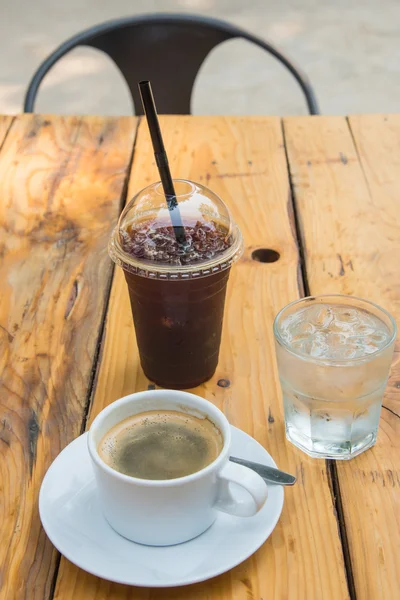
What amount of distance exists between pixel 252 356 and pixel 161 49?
104 cm

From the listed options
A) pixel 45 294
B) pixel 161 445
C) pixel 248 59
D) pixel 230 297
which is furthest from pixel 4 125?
pixel 248 59

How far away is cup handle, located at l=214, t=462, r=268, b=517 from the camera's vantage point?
660 mm

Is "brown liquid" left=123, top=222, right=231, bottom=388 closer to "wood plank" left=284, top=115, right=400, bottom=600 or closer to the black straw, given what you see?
the black straw

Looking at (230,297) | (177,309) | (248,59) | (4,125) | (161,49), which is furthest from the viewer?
(248,59)

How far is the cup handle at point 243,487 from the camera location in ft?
2.17

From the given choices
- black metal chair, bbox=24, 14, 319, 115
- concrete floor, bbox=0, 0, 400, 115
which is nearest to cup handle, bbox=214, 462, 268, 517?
black metal chair, bbox=24, 14, 319, 115

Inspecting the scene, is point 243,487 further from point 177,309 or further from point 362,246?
point 362,246

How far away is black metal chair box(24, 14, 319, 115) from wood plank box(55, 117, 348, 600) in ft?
0.89

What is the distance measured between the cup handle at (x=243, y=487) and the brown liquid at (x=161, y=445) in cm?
3

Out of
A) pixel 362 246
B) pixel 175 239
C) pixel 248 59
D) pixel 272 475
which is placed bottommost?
pixel 248 59

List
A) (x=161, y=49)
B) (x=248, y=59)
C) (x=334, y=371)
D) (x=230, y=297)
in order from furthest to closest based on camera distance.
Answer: (x=248, y=59) < (x=161, y=49) < (x=230, y=297) < (x=334, y=371)

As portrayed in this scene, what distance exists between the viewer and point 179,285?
0.85m

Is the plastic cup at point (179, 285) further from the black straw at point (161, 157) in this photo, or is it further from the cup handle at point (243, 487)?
the cup handle at point (243, 487)

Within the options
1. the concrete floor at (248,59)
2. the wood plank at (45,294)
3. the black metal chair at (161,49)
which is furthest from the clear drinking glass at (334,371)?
the concrete floor at (248,59)
